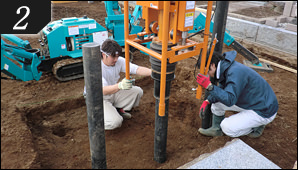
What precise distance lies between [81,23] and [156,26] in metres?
3.54

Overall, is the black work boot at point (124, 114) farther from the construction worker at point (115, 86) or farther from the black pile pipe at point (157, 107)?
the black pile pipe at point (157, 107)

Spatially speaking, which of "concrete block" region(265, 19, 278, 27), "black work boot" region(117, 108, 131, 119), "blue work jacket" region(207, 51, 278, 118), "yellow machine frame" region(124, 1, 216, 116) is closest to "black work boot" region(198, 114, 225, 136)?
"blue work jacket" region(207, 51, 278, 118)

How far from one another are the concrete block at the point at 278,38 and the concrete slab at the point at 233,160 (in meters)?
6.10

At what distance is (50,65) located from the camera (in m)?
5.62

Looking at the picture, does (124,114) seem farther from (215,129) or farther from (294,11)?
(294,11)

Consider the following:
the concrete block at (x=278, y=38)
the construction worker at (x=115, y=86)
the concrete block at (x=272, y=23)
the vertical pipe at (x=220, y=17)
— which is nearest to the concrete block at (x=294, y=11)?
the concrete block at (x=272, y=23)

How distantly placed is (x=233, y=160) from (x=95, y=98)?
152 cm

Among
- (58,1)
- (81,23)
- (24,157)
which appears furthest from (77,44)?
(58,1)

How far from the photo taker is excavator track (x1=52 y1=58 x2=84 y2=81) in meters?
5.60

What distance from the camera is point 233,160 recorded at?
92.7 inches

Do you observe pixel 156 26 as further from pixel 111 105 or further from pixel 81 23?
pixel 81 23

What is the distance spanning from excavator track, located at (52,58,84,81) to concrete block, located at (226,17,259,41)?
5.54 meters

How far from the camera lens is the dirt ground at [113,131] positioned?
3.35 metres

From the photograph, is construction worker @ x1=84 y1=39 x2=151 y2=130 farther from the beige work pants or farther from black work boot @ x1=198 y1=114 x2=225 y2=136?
black work boot @ x1=198 y1=114 x2=225 y2=136
